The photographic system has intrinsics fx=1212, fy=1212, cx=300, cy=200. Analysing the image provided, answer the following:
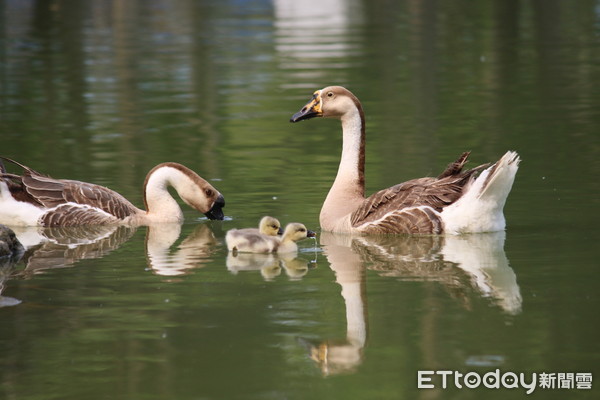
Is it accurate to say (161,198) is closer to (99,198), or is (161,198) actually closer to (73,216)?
(99,198)

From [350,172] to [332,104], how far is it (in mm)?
815

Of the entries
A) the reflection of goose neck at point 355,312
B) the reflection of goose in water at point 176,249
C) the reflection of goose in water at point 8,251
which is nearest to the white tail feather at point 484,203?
the reflection of goose neck at point 355,312

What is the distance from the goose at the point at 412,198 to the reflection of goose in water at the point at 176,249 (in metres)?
1.41

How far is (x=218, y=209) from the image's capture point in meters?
14.3

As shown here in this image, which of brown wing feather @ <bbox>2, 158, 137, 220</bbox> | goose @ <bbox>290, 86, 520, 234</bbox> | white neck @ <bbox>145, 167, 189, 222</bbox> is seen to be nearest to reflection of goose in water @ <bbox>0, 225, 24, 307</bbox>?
brown wing feather @ <bbox>2, 158, 137, 220</bbox>

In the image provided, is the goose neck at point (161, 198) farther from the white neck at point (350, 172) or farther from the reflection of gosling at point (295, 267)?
the reflection of gosling at point (295, 267)

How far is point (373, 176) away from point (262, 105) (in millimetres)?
8621

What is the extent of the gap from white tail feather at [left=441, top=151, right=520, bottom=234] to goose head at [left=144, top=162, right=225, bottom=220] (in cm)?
302

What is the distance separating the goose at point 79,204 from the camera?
562 inches

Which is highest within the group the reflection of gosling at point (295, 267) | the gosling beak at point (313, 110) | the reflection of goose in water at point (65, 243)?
the gosling beak at point (313, 110)

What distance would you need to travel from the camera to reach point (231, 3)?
59.7 m

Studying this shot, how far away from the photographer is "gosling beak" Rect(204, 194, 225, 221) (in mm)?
14219

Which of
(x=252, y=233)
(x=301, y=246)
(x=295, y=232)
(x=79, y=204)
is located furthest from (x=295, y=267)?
(x=79, y=204)

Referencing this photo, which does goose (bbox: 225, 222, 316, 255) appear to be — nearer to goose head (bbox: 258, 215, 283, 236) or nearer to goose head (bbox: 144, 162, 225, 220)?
goose head (bbox: 258, 215, 283, 236)
